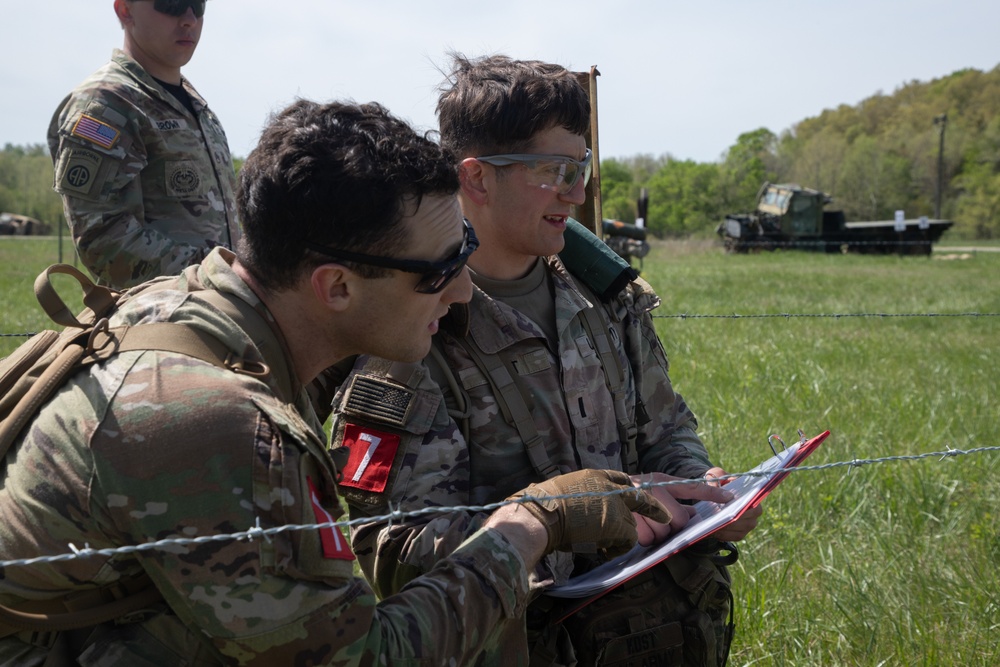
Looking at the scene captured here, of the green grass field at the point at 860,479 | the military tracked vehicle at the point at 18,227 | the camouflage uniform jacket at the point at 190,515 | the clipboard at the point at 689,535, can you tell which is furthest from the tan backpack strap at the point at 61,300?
the military tracked vehicle at the point at 18,227

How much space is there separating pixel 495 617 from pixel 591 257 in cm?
124

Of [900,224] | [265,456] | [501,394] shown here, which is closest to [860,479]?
[501,394]

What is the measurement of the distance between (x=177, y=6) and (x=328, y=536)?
8.96ft

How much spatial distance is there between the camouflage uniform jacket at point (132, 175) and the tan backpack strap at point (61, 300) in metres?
1.63

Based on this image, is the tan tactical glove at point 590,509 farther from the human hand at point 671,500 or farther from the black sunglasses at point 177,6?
the black sunglasses at point 177,6

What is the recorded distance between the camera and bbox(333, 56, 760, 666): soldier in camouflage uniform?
224cm

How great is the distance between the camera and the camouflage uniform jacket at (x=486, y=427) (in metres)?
2.22

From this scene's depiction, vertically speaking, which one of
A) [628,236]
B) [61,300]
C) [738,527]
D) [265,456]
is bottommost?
[738,527]

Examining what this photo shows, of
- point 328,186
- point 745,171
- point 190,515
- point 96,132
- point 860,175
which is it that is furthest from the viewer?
point 745,171

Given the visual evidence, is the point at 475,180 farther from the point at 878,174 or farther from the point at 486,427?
the point at 878,174

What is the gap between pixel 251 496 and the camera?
1512mm

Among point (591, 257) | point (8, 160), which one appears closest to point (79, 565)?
point (591, 257)

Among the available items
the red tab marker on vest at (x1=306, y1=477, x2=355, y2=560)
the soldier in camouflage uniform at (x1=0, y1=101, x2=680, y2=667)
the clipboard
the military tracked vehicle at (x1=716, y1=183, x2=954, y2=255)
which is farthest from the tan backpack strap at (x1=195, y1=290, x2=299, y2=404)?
the military tracked vehicle at (x1=716, y1=183, x2=954, y2=255)

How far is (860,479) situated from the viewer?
4797 millimetres
